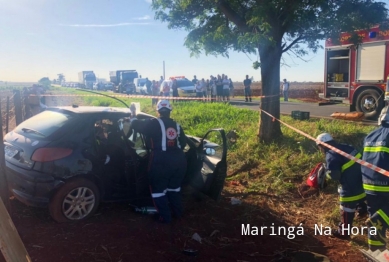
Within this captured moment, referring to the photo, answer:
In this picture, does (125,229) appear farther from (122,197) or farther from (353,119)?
(353,119)

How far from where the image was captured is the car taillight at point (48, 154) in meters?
4.64

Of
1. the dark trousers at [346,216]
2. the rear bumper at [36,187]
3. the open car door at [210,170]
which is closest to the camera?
the rear bumper at [36,187]

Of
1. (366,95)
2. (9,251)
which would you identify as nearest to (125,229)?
(9,251)

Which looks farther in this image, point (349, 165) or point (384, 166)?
point (349, 165)

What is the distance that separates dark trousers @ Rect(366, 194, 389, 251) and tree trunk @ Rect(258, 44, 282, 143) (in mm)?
4395

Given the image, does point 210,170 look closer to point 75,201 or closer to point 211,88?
point 75,201

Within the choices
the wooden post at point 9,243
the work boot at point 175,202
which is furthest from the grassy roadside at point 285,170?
the wooden post at point 9,243

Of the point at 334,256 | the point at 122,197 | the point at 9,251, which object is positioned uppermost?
the point at 9,251

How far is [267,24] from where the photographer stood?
679cm

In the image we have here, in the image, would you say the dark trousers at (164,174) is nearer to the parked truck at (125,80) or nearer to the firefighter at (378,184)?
the firefighter at (378,184)

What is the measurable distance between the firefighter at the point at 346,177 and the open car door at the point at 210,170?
1399mm

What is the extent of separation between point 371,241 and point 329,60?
1188 centimetres

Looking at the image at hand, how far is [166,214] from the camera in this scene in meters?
5.06

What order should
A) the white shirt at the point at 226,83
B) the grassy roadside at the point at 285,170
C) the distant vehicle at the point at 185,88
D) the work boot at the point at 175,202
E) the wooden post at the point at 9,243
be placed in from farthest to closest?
the distant vehicle at the point at 185,88 → the white shirt at the point at 226,83 → the grassy roadside at the point at 285,170 → the work boot at the point at 175,202 → the wooden post at the point at 9,243
